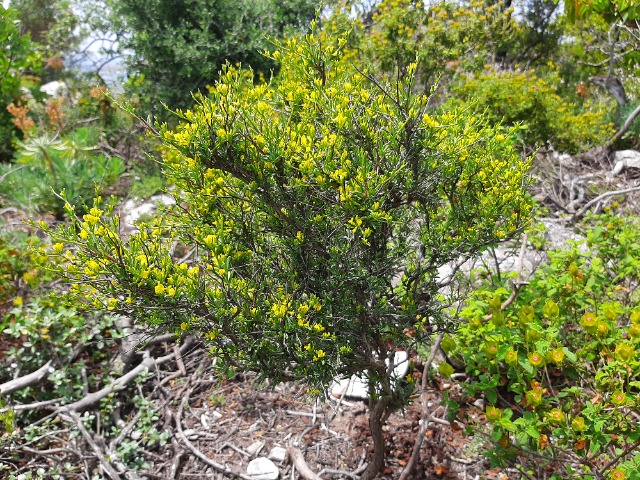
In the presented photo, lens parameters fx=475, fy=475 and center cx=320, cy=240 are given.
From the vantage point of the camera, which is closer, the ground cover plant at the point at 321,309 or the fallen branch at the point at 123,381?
the ground cover plant at the point at 321,309

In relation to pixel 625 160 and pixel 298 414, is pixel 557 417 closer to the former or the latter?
pixel 298 414

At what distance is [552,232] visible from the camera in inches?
185

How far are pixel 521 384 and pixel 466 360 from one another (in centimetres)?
43

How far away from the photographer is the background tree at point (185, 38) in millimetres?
7406

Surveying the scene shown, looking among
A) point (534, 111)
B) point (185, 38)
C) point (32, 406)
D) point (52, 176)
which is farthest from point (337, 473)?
point (185, 38)

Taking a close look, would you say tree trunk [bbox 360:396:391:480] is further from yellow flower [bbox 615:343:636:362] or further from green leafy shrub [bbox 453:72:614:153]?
green leafy shrub [bbox 453:72:614:153]

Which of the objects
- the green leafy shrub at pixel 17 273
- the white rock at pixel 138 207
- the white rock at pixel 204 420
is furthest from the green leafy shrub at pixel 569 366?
the white rock at pixel 138 207

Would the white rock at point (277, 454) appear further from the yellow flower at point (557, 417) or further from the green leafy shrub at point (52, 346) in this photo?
the yellow flower at point (557, 417)

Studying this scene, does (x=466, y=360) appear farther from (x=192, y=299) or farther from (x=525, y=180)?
(x=192, y=299)

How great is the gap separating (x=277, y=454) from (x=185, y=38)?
7030mm

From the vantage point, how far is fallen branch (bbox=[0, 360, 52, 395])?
10.1ft

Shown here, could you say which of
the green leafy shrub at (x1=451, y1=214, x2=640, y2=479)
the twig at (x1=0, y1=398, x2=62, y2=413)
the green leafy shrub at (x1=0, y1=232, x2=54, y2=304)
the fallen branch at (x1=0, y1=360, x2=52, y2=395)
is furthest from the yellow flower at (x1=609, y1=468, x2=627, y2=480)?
the green leafy shrub at (x1=0, y1=232, x2=54, y2=304)

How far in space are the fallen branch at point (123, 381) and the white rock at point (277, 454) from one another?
1.08 m

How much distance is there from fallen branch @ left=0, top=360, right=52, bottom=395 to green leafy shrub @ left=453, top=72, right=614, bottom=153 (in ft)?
18.0
